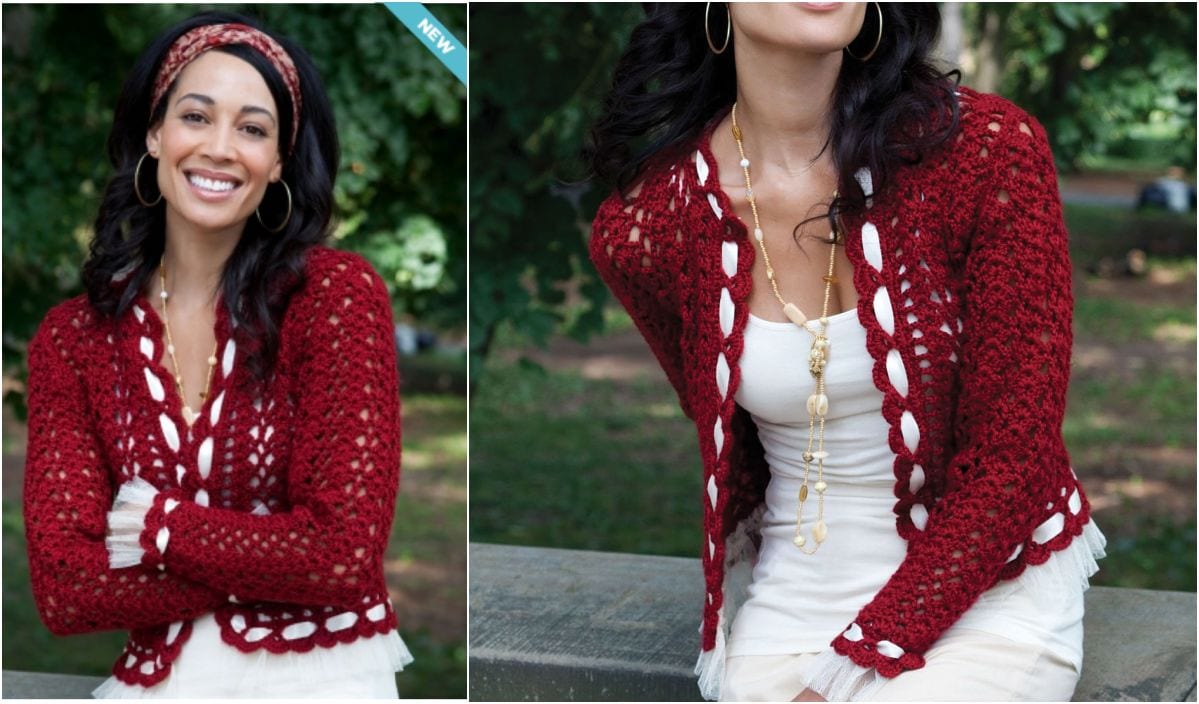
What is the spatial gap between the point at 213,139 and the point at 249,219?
0.22 meters

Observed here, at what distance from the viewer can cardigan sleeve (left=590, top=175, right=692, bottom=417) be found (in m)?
2.81

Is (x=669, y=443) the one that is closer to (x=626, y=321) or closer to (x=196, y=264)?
(x=626, y=321)

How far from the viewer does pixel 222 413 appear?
285 centimetres

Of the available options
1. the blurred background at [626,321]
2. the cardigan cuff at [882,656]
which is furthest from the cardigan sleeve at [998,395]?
the blurred background at [626,321]

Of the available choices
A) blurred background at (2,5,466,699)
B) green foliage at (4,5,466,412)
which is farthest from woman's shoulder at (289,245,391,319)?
green foliage at (4,5,466,412)

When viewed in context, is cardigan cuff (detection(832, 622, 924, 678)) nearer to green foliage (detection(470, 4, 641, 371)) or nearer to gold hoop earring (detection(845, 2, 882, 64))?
gold hoop earring (detection(845, 2, 882, 64))

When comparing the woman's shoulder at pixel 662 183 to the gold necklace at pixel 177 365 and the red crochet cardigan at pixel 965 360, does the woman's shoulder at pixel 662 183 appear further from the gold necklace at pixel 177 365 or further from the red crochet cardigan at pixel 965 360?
the gold necklace at pixel 177 365

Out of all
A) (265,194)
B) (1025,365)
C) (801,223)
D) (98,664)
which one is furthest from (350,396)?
(98,664)

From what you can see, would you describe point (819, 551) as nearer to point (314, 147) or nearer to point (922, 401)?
point (922, 401)

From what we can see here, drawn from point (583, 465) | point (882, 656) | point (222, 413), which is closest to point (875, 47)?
point (882, 656)

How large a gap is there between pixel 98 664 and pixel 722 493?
13.2 feet

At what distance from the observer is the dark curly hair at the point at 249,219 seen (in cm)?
289

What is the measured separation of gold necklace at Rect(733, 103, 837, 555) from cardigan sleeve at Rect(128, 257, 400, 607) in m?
0.77

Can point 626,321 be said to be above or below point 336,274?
below
